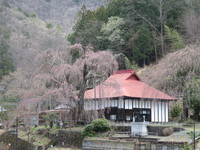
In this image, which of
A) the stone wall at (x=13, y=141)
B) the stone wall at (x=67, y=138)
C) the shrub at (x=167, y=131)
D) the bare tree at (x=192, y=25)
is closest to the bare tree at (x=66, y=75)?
the stone wall at (x=67, y=138)

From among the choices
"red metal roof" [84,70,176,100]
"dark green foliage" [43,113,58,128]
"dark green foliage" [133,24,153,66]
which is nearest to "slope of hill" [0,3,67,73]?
"dark green foliage" [133,24,153,66]

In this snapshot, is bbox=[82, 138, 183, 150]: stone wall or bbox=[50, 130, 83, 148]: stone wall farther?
bbox=[50, 130, 83, 148]: stone wall

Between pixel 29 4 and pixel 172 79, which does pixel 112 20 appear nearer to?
pixel 172 79

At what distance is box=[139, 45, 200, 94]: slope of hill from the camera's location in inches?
1146

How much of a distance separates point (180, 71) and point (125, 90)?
16.4ft

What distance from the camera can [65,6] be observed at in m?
106

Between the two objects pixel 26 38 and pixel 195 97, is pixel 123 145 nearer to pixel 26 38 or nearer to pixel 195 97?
pixel 195 97

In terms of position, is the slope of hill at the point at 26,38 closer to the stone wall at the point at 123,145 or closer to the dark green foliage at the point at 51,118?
the dark green foliage at the point at 51,118

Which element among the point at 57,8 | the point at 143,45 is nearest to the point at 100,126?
the point at 143,45

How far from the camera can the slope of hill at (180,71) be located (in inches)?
1146

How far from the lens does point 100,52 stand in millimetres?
27969

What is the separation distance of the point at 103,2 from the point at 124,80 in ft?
205

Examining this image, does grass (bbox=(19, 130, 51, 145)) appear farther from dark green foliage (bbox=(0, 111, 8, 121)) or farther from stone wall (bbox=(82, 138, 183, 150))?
dark green foliage (bbox=(0, 111, 8, 121))

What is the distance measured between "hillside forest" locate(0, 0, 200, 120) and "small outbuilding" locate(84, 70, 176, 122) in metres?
1.29
